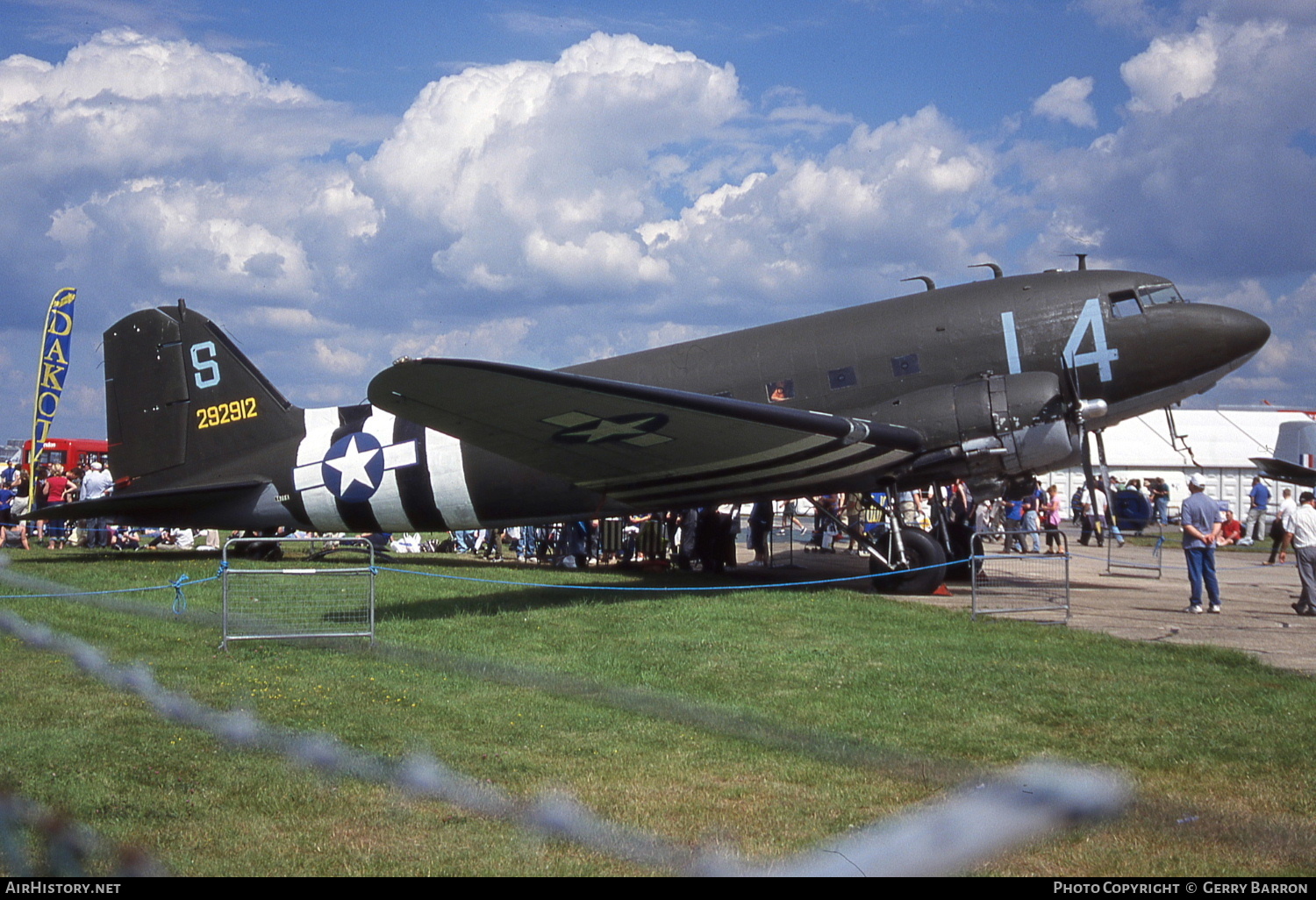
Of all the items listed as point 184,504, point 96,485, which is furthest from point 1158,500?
point 96,485

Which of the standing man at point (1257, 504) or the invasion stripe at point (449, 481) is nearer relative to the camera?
the invasion stripe at point (449, 481)

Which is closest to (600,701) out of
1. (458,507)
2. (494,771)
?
(494,771)

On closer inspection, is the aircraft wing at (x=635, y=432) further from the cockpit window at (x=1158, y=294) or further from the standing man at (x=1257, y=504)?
the standing man at (x=1257, y=504)

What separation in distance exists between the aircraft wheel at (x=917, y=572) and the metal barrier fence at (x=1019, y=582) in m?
0.53

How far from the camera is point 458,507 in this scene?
53.7 ft

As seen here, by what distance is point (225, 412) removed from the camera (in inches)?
699

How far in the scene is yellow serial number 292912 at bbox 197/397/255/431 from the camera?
1772cm

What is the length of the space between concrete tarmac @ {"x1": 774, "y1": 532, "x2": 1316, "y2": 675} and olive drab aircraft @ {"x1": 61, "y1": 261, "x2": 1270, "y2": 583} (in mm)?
2137

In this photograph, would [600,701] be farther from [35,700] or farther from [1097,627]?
[1097,627]

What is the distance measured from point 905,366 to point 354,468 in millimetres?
8829

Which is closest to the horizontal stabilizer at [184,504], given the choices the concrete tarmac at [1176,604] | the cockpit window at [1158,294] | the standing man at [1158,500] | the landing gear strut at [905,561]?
the concrete tarmac at [1176,604]

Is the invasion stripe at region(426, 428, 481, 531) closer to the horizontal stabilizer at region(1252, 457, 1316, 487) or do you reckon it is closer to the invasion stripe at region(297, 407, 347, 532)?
the invasion stripe at region(297, 407, 347, 532)

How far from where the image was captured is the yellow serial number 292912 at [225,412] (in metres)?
17.7
